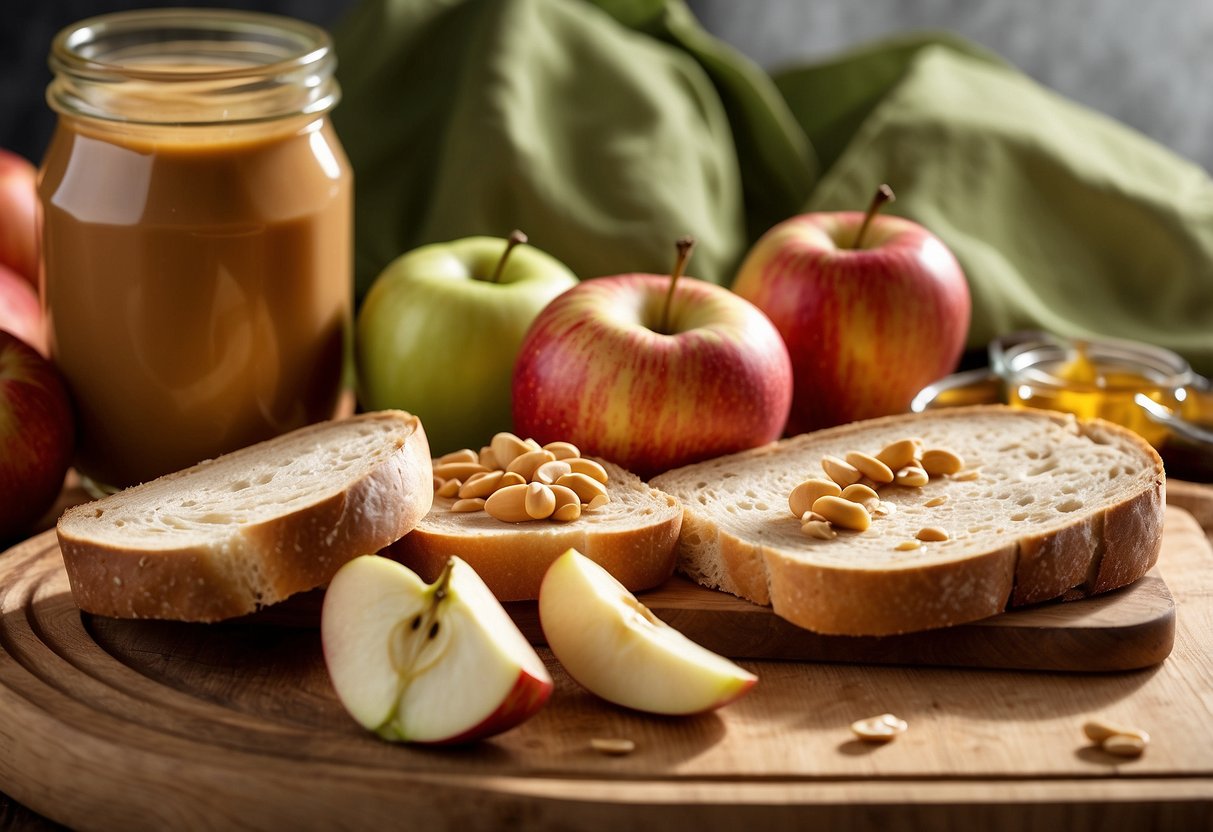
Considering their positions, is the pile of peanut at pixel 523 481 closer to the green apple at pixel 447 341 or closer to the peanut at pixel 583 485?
the peanut at pixel 583 485

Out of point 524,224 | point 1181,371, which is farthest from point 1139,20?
point 524,224

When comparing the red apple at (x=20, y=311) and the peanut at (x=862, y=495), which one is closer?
the peanut at (x=862, y=495)

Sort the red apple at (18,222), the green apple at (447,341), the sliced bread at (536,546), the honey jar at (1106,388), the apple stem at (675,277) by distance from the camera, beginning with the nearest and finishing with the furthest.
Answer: the sliced bread at (536,546)
the apple stem at (675,277)
the green apple at (447,341)
the honey jar at (1106,388)
the red apple at (18,222)

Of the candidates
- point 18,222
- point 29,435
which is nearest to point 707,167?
point 18,222

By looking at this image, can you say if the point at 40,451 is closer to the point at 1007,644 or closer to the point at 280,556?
the point at 280,556

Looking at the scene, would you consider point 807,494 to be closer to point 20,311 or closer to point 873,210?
point 873,210

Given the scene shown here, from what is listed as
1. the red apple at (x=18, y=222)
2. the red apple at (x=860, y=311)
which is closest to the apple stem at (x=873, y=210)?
the red apple at (x=860, y=311)

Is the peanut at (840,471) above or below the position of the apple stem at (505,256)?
below
